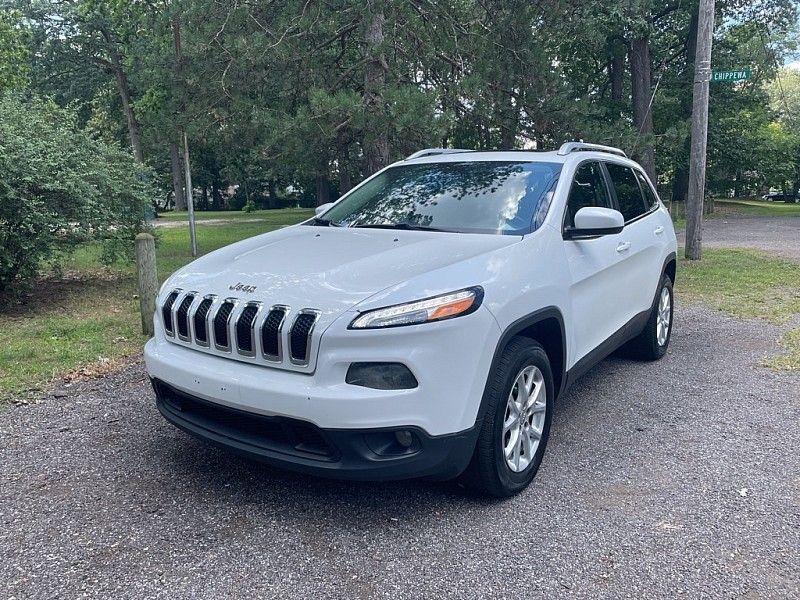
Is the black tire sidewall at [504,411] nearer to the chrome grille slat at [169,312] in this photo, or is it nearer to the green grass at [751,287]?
the chrome grille slat at [169,312]

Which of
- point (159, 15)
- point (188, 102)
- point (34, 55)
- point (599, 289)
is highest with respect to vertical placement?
point (34, 55)

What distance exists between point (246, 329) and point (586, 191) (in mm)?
Result: 2586

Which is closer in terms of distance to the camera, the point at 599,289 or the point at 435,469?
the point at 435,469

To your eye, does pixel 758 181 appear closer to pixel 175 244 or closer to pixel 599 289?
pixel 175 244

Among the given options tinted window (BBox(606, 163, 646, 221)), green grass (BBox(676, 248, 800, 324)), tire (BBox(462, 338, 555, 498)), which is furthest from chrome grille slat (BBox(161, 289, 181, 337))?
green grass (BBox(676, 248, 800, 324))

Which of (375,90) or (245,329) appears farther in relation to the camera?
(375,90)

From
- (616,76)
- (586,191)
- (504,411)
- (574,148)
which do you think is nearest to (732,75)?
(574,148)

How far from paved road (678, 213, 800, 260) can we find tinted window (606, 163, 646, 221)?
8.94m

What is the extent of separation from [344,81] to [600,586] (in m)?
10.5

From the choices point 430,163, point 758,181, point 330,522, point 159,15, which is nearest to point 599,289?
point 430,163

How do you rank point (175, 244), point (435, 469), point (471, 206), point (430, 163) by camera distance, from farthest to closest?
point (175, 244)
point (430, 163)
point (471, 206)
point (435, 469)

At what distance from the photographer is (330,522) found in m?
3.17

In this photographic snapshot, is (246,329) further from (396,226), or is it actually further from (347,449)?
(396,226)

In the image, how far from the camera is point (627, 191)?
536 cm
